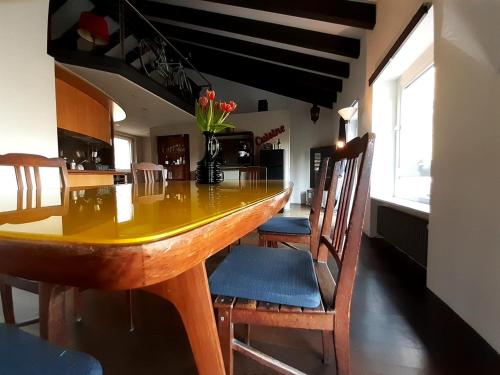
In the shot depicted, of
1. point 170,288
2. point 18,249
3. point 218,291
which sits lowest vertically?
point 218,291

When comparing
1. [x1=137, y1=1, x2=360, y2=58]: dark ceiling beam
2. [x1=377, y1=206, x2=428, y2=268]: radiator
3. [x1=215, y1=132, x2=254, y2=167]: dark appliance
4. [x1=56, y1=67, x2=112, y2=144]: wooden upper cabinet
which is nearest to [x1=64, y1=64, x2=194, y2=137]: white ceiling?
[x1=56, y1=67, x2=112, y2=144]: wooden upper cabinet

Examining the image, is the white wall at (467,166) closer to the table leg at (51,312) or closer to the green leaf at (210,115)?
the green leaf at (210,115)

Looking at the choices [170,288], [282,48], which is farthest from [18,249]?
[282,48]

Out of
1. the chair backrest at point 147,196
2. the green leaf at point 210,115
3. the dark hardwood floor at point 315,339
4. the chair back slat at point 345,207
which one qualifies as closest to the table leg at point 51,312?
the chair backrest at point 147,196

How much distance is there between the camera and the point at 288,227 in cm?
161

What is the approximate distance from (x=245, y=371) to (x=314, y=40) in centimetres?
401

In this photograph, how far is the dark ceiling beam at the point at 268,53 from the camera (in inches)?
169

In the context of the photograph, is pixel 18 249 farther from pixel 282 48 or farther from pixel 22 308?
pixel 282 48

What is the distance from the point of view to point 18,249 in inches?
12.4

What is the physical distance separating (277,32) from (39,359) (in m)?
4.32

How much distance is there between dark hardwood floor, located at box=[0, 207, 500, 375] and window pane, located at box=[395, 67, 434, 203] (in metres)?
1.24

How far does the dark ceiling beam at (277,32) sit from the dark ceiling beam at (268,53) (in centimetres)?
63

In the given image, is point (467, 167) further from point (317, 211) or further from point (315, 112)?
point (315, 112)

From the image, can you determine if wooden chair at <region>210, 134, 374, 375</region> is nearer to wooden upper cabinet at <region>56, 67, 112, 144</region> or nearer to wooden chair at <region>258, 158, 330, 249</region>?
wooden chair at <region>258, 158, 330, 249</region>
